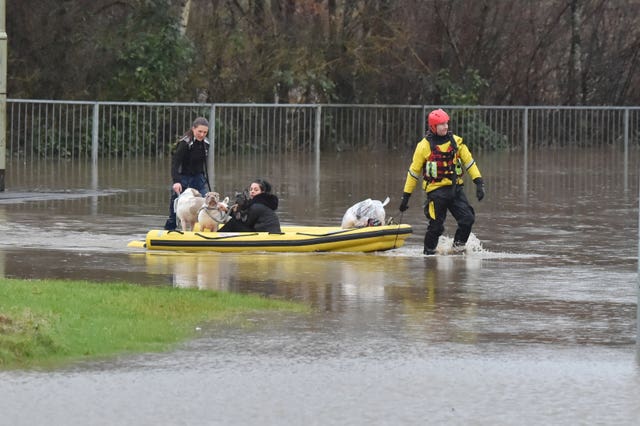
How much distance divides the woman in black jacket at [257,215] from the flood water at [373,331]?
62 centimetres

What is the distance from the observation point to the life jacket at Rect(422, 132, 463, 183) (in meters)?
16.4

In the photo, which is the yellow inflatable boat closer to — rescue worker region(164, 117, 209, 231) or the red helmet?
the red helmet

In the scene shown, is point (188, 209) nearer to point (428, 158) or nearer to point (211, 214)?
point (211, 214)

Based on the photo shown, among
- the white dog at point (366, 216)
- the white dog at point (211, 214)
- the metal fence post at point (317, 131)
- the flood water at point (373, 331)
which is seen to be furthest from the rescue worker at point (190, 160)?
the metal fence post at point (317, 131)

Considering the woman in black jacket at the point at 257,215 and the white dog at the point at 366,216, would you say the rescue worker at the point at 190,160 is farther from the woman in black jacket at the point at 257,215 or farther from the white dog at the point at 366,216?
the white dog at the point at 366,216

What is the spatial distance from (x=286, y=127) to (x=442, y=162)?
20.4 m

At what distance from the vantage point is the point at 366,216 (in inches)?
653

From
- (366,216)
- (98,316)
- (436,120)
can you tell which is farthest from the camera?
(366,216)

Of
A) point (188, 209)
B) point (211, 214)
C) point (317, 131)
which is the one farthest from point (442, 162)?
point (317, 131)

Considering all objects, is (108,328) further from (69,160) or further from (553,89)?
(553,89)

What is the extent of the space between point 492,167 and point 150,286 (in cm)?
2063

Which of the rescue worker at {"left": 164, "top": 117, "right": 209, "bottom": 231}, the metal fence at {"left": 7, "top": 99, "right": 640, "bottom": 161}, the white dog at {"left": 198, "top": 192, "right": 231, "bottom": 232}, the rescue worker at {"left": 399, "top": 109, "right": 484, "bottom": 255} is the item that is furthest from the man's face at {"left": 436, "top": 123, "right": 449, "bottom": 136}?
the metal fence at {"left": 7, "top": 99, "right": 640, "bottom": 161}

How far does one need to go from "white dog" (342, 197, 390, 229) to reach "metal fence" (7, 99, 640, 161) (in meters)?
16.2

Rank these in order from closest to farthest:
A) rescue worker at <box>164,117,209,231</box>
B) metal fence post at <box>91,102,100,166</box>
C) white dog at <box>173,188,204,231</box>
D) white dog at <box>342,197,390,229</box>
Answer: white dog at <box>342,197,390,229</box> < white dog at <box>173,188,204,231</box> < rescue worker at <box>164,117,209,231</box> < metal fence post at <box>91,102,100,166</box>
